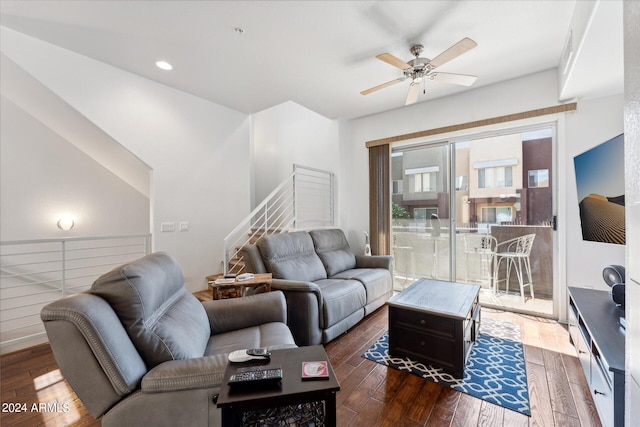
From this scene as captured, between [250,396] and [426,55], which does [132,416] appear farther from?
[426,55]

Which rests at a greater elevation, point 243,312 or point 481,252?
point 481,252

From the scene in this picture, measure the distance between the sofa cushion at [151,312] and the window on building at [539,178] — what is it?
3709 millimetres

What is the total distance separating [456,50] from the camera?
6.50 feet

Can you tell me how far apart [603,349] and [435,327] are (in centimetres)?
88

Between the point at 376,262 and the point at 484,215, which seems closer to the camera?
the point at 484,215

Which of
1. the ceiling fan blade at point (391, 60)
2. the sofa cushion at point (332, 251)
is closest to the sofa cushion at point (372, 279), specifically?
the sofa cushion at point (332, 251)

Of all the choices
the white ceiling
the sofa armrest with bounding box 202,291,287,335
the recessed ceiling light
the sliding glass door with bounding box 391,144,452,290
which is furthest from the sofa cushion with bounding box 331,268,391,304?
the recessed ceiling light

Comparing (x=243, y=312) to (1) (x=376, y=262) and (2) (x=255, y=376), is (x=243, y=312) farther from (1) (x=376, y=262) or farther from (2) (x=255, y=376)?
(1) (x=376, y=262)

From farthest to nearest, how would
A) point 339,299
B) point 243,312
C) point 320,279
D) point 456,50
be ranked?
point 320,279
point 339,299
point 456,50
point 243,312

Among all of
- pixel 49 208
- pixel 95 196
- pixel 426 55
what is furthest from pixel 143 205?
pixel 426 55

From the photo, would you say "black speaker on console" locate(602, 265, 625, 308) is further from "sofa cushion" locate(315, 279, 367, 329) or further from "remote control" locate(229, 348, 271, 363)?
"remote control" locate(229, 348, 271, 363)

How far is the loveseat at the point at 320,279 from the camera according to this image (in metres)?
2.26

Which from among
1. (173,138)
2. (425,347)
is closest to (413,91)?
(425,347)

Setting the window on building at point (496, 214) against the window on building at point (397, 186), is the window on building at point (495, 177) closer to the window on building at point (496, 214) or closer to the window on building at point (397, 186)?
the window on building at point (496, 214)
